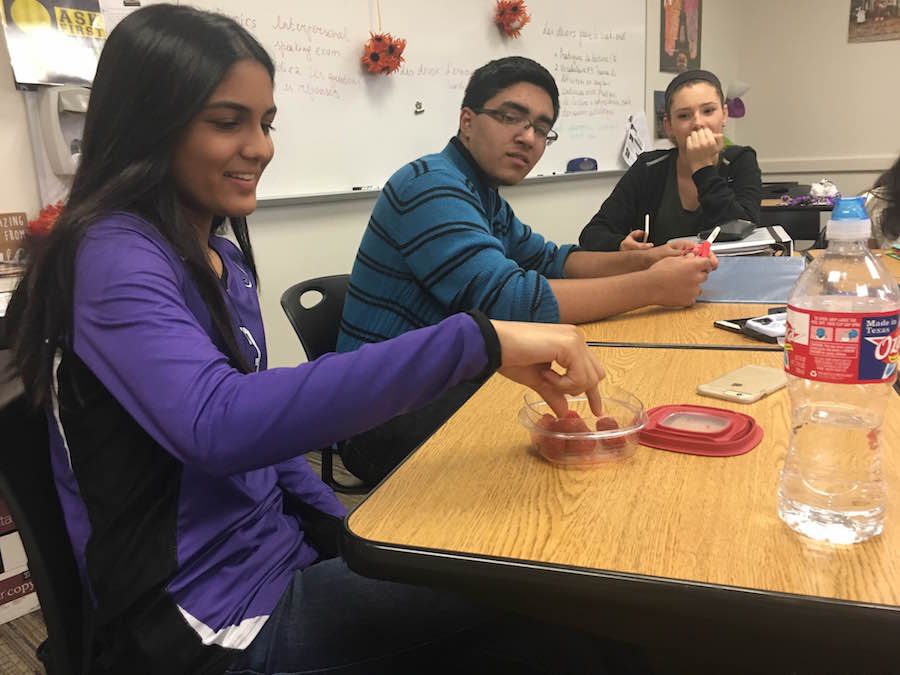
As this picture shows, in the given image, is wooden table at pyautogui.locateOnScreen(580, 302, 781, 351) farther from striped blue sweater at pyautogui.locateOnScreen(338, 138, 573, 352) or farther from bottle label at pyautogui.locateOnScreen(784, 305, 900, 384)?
bottle label at pyautogui.locateOnScreen(784, 305, 900, 384)

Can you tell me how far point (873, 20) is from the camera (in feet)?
16.3

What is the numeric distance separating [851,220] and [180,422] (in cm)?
66

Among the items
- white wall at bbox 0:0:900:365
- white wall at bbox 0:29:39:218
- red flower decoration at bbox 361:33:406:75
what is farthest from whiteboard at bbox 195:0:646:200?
white wall at bbox 0:0:900:365

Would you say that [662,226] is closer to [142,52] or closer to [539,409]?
[539,409]

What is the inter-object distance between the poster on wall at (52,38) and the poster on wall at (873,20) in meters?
5.15

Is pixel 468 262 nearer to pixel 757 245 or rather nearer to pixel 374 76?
pixel 757 245

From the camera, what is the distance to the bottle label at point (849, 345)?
608 mm

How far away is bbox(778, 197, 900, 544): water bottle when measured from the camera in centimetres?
61

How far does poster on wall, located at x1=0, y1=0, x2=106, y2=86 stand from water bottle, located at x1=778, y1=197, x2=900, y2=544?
169 centimetres

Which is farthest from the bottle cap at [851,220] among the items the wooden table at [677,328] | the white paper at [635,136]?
the white paper at [635,136]

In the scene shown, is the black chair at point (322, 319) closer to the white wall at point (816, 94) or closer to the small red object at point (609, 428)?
the small red object at point (609, 428)

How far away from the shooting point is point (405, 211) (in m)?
1.41

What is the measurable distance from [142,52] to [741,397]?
2.87 ft

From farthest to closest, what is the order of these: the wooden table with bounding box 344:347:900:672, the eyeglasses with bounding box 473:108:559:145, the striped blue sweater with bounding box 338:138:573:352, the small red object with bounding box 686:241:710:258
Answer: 1. the eyeglasses with bounding box 473:108:559:145
2. the small red object with bounding box 686:241:710:258
3. the striped blue sweater with bounding box 338:138:573:352
4. the wooden table with bounding box 344:347:900:672
